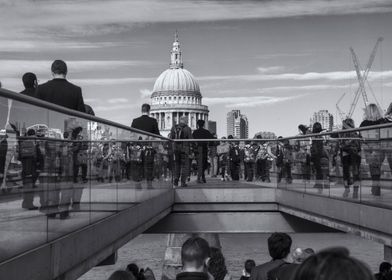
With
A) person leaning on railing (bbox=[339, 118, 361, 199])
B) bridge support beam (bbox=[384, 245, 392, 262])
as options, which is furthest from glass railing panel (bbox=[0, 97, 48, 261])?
bridge support beam (bbox=[384, 245, 392, 262])

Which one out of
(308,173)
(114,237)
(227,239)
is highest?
(308,173)

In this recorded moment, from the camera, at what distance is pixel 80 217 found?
8742 mm

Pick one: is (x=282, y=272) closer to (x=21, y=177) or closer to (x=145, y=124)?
(x=21, y=177)

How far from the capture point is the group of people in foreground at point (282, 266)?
8.04 ft

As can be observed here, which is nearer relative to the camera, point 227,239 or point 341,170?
point 341,170

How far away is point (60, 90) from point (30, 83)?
0.47 m

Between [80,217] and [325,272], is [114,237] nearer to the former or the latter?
[80,217]

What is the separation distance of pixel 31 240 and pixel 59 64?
403cm

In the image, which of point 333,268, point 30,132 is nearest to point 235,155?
point 30,132

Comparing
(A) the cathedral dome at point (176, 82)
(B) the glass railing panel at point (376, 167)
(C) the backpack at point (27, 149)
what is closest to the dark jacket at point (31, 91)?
(C) the backpack at point (27, 149)

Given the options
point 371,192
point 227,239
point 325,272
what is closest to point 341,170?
point 371,192

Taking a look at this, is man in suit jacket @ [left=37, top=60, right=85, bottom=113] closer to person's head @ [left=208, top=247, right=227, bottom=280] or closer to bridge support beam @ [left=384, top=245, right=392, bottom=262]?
person's head @ [left=208, top=247, right=227, bottom=280]

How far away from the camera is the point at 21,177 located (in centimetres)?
637

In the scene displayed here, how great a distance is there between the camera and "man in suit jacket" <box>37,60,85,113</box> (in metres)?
9.98
